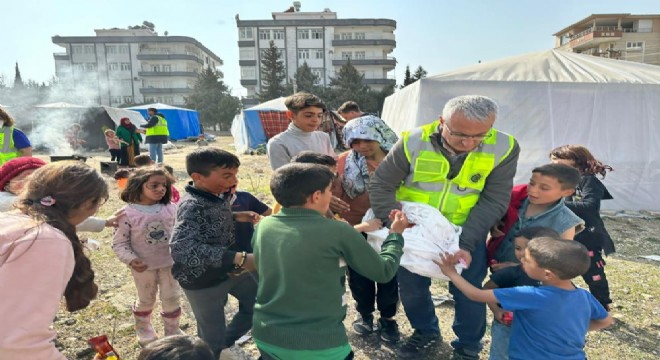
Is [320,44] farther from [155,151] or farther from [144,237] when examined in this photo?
[144,237]

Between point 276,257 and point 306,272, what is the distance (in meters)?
0.15

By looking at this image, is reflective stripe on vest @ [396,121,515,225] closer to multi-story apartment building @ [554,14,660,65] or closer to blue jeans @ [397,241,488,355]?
blue jeans @ [397,241,488,355]

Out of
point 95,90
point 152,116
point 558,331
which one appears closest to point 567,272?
point 558,331

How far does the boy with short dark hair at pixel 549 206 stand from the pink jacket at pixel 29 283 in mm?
2198

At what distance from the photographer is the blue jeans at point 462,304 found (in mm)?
2480

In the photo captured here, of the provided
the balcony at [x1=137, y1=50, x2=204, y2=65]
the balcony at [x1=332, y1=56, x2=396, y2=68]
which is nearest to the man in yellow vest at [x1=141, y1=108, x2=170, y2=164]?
the balcony at [x1=332, y1=56, x2=396, y2=68]

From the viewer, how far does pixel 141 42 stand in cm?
5725

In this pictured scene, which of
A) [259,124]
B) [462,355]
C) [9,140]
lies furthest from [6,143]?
[259,124]

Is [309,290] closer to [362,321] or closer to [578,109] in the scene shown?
[362,321]

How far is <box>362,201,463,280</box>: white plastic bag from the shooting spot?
2.21 metres

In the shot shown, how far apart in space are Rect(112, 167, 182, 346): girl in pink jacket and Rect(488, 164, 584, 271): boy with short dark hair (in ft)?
7.31

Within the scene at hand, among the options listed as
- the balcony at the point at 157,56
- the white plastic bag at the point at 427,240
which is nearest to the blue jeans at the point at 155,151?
the white plastic bag at the point at 427,240

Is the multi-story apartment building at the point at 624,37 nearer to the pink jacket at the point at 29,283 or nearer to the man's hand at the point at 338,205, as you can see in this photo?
the man's hand at the point at 338,205

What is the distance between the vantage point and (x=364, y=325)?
125 inches
